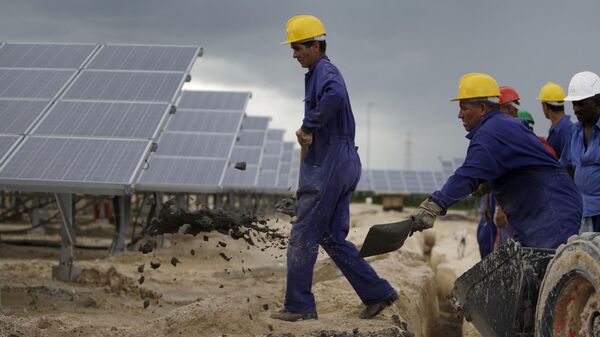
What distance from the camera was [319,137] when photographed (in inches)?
242

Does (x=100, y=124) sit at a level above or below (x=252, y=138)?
above

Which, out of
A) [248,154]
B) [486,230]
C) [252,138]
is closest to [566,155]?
[486,230]

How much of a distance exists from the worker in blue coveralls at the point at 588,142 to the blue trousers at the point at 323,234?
4.99 feet

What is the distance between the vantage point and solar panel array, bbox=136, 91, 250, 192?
14562 millimetres

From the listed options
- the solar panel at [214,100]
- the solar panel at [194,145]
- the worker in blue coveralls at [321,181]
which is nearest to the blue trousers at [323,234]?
the worker in blue coveralls at [321,181]

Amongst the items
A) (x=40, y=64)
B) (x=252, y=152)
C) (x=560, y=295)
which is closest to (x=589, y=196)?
(x=560, y=295)

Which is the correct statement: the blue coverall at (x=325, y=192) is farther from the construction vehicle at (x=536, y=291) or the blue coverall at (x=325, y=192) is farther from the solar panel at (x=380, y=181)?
the solar panel at (x=380, y=181)

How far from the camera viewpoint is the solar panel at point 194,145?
16125mm

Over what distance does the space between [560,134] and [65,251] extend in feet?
17.3

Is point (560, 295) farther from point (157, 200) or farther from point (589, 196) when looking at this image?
point (157, 200)

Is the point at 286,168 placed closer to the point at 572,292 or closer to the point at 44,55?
the point at 44,55

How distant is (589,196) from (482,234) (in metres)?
2.86

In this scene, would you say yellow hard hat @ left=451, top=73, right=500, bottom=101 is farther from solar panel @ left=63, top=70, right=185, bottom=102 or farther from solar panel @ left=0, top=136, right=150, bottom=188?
solar panel @ left=63, top=70, right=185, bottom=102

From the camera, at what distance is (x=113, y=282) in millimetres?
9445
